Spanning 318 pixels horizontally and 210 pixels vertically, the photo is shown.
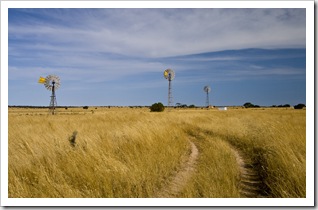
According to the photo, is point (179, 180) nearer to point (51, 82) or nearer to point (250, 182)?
point (250, 182)

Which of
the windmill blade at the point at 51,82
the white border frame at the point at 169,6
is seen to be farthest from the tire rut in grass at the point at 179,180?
the windmill blade at the point at 51,82

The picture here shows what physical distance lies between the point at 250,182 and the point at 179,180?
1.44 meters

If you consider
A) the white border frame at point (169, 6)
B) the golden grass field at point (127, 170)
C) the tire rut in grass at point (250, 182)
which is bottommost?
the tire rut in grass at point (250, 182)

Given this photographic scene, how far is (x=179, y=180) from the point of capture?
19.9ft

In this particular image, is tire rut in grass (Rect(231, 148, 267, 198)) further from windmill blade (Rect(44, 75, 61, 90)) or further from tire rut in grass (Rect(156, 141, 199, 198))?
windmill blade (Rect(44, 75, 61, 90))

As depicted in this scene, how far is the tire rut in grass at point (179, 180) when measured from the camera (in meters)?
5.39

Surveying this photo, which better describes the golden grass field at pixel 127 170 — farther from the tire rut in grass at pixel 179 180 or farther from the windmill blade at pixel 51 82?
the windmill blade at pixel 51 82

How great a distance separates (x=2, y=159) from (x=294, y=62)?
6302mm

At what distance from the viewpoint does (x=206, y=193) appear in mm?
5055

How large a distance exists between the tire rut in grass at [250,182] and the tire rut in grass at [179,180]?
1.10 meters

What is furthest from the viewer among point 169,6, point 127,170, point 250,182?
point 169,6

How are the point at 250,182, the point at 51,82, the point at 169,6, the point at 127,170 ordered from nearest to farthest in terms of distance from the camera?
the point at 127,170 → the point at 250,182 → the point at 169,6 → the point at 51,82

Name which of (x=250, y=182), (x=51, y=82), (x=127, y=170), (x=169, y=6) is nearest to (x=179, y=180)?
(x=127, y=170)

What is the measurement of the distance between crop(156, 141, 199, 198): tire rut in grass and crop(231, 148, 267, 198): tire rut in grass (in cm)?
110
